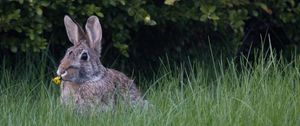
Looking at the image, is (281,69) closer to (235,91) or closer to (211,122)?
(235,91)

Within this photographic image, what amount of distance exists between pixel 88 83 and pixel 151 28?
197 cm

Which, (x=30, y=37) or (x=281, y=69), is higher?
(x=30, y=37)

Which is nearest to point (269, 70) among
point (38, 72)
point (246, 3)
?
point (246, 3)

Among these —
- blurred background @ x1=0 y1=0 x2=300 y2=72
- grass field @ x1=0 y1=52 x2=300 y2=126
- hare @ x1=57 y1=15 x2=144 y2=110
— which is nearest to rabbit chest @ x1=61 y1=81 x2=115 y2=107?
hare @ x1=57 y1=15 x2=144 y2=110

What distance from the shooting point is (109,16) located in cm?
A: 696

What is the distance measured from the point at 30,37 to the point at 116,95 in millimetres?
987

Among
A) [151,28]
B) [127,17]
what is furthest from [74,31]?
[151,28]

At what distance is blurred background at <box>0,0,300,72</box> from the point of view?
6.49 m

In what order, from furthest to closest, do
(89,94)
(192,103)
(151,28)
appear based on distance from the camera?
(151,28) < (89,94) < (192,103)

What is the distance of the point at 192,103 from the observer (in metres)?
5.40

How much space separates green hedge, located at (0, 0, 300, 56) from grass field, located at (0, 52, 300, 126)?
0.41 m

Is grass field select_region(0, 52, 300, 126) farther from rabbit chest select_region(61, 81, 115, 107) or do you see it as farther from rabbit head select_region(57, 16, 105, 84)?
rabbit head select_region(57, 16, 105, 84)

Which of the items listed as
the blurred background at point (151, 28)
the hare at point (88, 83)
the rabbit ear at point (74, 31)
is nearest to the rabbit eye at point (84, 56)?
the hare at point (88, 83)

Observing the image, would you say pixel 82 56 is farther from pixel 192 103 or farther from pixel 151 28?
pixel 151 28
